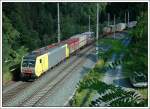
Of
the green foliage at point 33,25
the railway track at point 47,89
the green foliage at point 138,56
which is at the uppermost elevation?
the green foliage at point 138,56

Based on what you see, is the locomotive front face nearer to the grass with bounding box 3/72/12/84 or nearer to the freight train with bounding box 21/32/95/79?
the freight train with bounding box 21/32/95/79

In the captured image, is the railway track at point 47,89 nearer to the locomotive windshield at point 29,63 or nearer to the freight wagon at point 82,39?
the locomotive windshield at point 29,63

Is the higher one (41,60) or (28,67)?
(41,60)

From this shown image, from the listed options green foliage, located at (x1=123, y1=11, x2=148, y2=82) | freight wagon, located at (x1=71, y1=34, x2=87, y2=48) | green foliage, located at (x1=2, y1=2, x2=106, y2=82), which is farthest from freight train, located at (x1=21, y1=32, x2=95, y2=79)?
→ green foliage, located at (x1=123, y1=11, x2=148, y2=82)

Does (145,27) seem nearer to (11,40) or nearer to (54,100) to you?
(54,100)

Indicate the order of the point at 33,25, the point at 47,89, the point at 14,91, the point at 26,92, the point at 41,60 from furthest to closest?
1. the point at 33,25
2. the point at 41,60
3. the point at 47,89
4. the point at 14,91
5. the point at 26,92

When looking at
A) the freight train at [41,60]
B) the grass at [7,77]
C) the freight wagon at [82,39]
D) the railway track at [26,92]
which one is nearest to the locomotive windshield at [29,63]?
the freight train at [41,60]

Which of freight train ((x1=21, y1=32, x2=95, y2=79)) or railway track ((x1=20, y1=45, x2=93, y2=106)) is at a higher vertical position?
freight train ((x1=21, y1=32, x2=95, y2=79))

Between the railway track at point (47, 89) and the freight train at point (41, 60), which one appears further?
the freight train at point (41, 60)

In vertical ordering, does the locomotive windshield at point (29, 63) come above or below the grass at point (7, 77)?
above

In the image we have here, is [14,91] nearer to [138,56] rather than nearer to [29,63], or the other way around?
[29,63]

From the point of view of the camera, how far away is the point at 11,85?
27719 millimetres

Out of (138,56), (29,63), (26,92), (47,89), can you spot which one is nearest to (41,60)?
(29,63)

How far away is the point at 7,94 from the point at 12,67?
585cm
